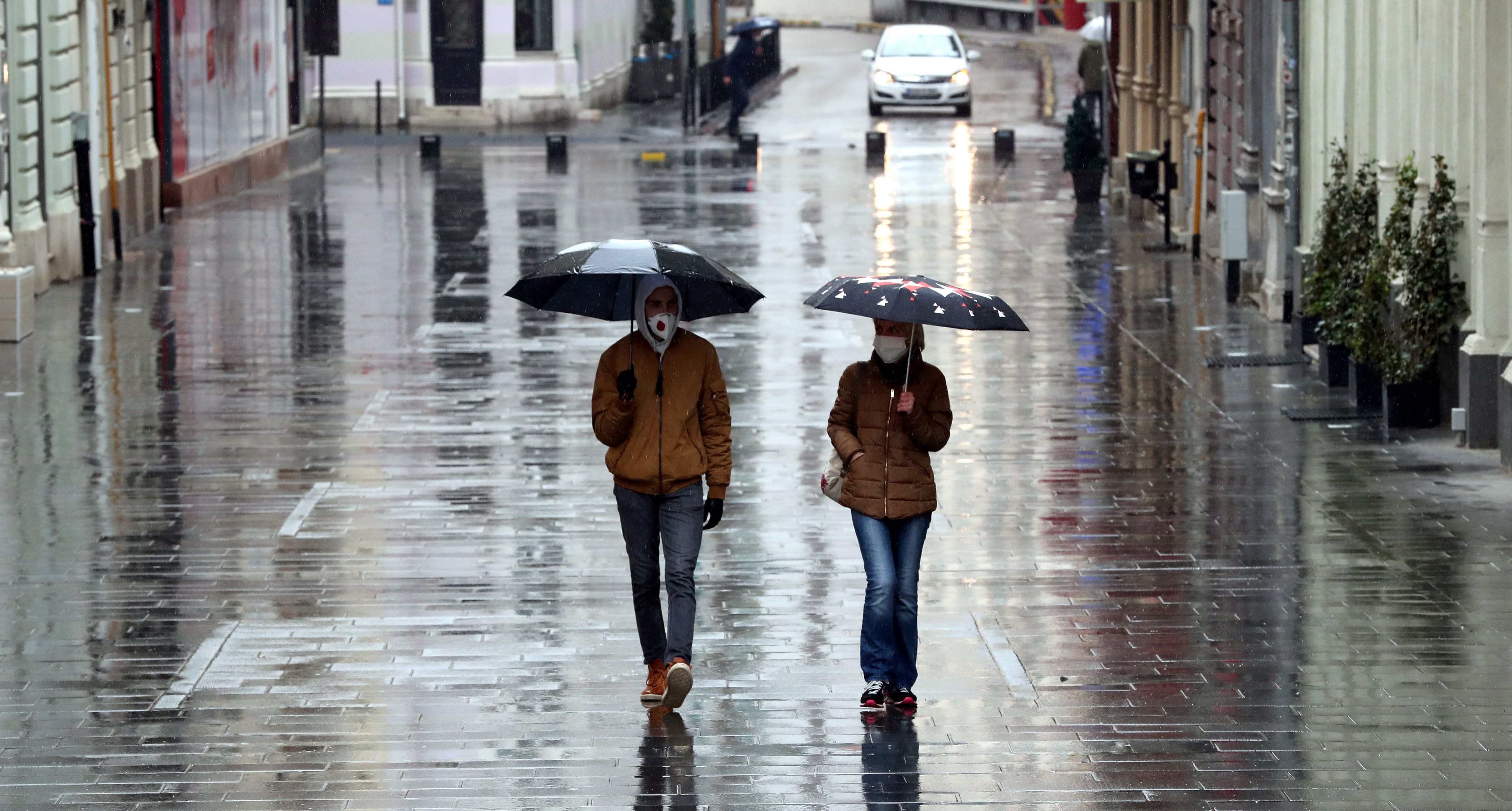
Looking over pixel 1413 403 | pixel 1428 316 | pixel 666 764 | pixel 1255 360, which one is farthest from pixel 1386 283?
pixel 666 764

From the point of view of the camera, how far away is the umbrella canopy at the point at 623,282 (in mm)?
8523

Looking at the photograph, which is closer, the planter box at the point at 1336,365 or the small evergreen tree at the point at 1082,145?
the planter box at the point at 1336,365

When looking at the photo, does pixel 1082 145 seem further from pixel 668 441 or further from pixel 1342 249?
pixel 668 441

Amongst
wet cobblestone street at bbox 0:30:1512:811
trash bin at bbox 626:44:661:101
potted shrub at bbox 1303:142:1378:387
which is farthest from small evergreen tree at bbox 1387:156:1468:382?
trash bin at bbox 626:44:661:101

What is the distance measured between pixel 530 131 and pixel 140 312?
2563 cm

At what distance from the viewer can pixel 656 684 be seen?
8.95 m

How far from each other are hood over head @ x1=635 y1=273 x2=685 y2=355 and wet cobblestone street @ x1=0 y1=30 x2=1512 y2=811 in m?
1.50

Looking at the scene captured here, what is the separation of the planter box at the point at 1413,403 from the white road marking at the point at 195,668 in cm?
778

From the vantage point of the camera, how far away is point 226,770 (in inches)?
323

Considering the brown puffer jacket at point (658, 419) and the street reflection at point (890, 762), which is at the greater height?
the brown puffer jacket at point (658, 419)

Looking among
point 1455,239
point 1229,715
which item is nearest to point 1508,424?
point 1455,239

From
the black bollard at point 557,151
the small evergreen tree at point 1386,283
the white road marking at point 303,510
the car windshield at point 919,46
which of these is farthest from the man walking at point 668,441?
the car windshield at point 919,46

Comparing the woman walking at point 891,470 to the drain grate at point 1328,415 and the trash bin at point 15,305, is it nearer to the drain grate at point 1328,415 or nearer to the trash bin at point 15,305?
the drain grate at point 1328,415

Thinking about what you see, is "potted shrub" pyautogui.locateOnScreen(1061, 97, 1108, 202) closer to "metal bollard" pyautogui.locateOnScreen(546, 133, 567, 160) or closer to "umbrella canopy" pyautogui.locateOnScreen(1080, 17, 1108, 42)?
"umbrella canopy" pyautogui.locateOnScreen(1080, 17, 1108, 42)
